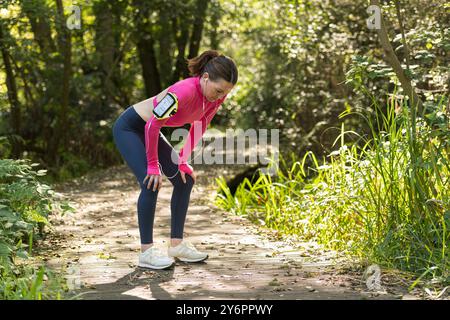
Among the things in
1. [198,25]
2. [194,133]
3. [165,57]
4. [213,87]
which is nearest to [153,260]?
[194,133]

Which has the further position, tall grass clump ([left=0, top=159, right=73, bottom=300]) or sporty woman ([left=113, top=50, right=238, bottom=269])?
sporty woman ([left=113, top=50, right=238, bottom=269])

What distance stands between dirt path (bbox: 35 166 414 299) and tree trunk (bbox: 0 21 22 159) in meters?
3.19

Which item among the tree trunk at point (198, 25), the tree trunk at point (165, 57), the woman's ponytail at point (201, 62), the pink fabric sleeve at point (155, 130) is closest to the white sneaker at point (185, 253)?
the pink fabric sleeve at point (155, 130)

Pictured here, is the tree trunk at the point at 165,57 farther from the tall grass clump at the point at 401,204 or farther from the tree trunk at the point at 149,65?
the tall grass clump at the point at 401,204

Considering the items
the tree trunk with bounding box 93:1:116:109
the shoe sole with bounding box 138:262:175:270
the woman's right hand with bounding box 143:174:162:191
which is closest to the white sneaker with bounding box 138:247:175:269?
the shoe sole with bounding box 138:262:175:270

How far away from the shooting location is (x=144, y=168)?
454cm

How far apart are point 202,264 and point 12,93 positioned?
21.1 ft

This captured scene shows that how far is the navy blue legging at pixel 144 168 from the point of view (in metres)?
4.54

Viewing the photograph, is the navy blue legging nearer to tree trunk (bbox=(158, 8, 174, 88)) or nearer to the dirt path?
the dirt path

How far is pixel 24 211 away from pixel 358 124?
4.64 m

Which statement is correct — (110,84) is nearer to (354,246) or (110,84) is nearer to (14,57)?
(14,57)

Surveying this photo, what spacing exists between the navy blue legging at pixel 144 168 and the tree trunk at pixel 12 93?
4911mm

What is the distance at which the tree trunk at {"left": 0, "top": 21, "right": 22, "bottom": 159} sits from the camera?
30.7ft
